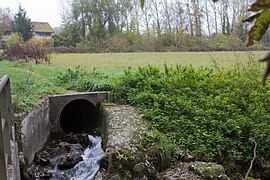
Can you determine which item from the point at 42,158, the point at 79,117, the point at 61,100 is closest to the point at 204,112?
the point at 42,158

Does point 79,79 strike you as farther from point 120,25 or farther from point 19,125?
point 120,25

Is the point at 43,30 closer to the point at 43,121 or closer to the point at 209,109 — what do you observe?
the point at 43,121

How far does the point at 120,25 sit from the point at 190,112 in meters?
23.6

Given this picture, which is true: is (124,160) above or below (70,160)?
above

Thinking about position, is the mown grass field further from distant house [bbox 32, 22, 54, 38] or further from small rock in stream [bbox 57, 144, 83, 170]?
distant house [bbox 32, 22, 54, 38]

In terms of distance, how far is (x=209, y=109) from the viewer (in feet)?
18.6

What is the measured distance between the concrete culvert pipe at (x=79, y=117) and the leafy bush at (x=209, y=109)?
1.30 metres

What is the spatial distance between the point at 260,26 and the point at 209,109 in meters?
5.43

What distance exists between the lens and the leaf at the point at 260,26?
387mm

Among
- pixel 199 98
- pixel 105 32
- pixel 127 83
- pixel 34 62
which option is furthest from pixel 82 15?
pixel 199 98

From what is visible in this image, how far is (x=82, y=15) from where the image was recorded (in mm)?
28844

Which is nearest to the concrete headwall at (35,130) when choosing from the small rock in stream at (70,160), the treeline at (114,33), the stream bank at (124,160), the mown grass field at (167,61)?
the stream bank at (124,160)

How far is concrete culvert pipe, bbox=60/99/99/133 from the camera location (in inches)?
335

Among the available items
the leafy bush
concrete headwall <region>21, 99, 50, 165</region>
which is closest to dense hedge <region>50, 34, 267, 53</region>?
the leafy bush
